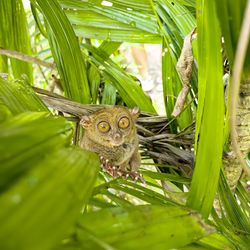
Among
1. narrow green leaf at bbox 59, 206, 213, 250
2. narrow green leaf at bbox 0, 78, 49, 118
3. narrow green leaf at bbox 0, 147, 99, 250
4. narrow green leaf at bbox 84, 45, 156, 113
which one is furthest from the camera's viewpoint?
narrow green leaf at bbox 84, 45, 156, 113

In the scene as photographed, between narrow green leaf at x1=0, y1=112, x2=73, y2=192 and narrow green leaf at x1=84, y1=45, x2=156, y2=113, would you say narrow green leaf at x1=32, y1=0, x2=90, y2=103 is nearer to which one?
narrow green leaf at x1=84, y1=45, x2=156, y2=113

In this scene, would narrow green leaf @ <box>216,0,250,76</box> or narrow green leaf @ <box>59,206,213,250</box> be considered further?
narrow green leaf @ <box>216,0,250,76</box>

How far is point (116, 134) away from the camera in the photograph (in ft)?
5.00

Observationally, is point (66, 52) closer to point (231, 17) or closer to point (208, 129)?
point (208, 129)

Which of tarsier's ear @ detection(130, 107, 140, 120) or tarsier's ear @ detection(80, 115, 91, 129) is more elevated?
tarsier's ear @ detection(130, 107, 140, 120)

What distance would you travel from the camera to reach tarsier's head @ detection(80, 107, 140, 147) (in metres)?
1.48

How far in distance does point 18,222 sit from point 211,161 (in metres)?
0.60

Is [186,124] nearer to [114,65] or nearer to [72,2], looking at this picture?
[114,65]

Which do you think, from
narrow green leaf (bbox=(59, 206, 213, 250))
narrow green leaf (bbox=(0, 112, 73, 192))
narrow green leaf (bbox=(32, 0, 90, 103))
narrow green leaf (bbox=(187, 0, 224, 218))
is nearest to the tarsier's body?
narrow green leaf (bbox=(32, 0, 90, 103))

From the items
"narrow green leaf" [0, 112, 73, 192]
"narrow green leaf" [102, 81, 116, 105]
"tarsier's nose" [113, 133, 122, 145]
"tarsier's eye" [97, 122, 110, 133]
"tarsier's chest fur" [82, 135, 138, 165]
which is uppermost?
"narrow green leaf" [0, 112, 73, 192]

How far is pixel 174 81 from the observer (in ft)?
5.19

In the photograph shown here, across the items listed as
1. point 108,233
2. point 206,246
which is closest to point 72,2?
point 206,246

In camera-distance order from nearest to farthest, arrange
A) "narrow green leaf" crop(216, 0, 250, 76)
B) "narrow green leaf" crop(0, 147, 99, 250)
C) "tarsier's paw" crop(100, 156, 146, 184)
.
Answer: "narrow green leaf" crop(0, 147, 99, 250), "narrow green leaf" crop(216, 0, 250, 76), "tarsier's paw" crop(100, 156, 146, 184)

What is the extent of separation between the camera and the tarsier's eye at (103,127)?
1.52 metres
